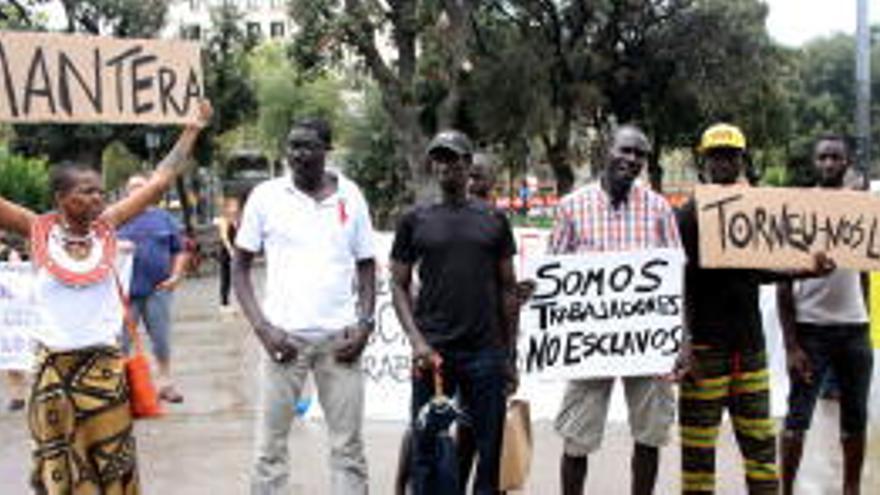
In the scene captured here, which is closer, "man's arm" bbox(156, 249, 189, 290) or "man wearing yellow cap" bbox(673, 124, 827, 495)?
"man wearing yellow cap" bbox(673, 124, 827, 495)

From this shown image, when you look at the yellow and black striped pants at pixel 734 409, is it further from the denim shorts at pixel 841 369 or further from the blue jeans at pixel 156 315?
the blue jeans at pixel 156 315

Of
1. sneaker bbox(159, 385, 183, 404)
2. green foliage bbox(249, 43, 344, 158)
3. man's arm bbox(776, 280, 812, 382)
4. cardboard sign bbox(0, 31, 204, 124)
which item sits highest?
green foliage bbox(249, 43, 344, 158)

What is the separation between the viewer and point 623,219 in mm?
5352

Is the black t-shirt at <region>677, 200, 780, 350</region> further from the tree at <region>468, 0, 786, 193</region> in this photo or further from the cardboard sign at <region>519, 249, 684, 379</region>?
the tree at <region>468, 0, 786, 193</region>

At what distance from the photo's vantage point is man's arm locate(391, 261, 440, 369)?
512 cm

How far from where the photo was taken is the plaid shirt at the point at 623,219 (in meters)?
5.32

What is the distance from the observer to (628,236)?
5379 millimetres

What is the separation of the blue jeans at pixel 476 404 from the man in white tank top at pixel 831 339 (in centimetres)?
147

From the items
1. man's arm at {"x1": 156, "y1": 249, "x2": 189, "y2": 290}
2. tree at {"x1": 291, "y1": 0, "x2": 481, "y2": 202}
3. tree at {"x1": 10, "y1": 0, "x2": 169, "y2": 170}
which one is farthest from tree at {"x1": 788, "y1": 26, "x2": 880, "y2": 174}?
man's arm at {"x1": 156, "y1": 249, "x2": 189, "y2": 290}

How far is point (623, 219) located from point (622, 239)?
0.31 ft

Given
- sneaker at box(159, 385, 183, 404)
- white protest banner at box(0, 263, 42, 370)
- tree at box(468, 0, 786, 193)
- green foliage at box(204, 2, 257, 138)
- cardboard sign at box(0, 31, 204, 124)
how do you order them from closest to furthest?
cardboard sign at box(0, 31, 204, 124)
white protest banner at box(0, 263, 42, 370)
sneaker at box(159, 385, 183, 404)
green foliage at box(204, 2, 257, 138)
tree at box(468, 0, 786, 193)

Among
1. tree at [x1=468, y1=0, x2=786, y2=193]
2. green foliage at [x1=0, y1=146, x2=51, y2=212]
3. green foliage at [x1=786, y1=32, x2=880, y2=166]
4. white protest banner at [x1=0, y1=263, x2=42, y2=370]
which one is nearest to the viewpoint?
white protest banner at [x1=0, y1=263, x2=42, y2=370]

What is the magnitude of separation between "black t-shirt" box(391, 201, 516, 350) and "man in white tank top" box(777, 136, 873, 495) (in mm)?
1479

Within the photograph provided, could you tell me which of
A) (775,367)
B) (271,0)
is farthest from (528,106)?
(271,0)
